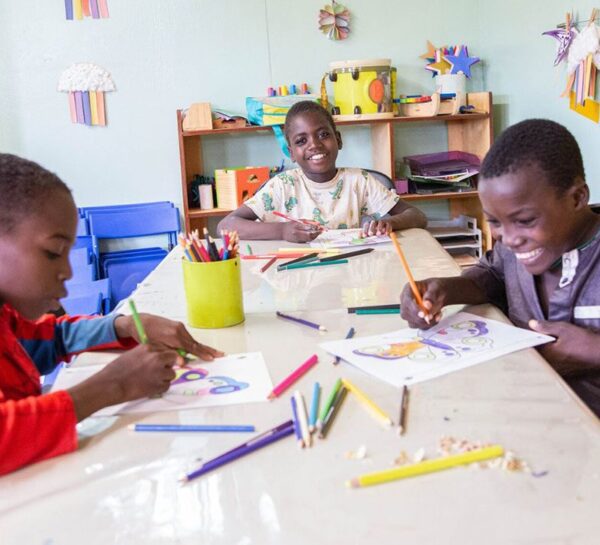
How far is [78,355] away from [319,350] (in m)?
0.42

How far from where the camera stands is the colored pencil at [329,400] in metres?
0.76

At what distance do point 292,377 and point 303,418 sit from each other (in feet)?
0.48

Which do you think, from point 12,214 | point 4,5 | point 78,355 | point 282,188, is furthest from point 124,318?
point 4,5

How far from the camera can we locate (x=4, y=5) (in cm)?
330

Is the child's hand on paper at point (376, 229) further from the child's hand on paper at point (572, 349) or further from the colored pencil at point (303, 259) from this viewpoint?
the child's hand on paper at point (572, 349)

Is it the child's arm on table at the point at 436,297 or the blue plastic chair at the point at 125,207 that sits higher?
the blue plastic chair at the point at 125,207

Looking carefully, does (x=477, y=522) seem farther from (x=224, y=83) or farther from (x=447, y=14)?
(x=447, y=14)

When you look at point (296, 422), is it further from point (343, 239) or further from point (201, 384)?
point (343, 239)

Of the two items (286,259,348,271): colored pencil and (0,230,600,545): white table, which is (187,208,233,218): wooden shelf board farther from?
(0,230,600,545): white table

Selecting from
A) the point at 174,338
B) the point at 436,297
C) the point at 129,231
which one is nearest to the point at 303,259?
the point at 436,297

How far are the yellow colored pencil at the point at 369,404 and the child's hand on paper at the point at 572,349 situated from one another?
0.35m

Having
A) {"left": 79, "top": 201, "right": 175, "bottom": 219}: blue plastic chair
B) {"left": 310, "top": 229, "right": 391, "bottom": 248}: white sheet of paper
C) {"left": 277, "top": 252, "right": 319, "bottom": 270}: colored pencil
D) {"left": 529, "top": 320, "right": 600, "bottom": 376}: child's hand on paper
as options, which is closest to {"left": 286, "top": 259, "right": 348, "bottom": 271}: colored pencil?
{"left": 277, "top": 252, "right": 319, "bottom": 270}: colored pencil

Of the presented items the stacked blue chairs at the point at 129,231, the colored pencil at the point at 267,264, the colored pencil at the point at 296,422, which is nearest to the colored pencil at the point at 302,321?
the colored pencil at the point at 296,422

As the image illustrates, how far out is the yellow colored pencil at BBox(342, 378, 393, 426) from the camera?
0.75 m
